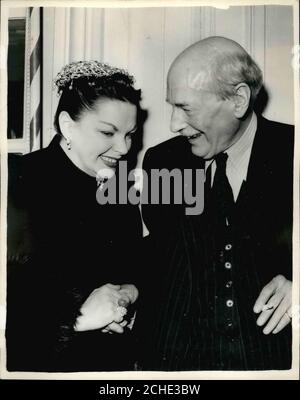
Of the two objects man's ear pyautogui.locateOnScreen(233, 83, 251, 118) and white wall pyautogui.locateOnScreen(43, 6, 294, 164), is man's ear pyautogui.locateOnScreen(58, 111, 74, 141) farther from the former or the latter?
man's ear pyautogui.locateOnScreen(233, 83, 251, 118)

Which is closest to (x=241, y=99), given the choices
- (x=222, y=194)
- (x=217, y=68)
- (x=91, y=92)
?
(x=217, y=68)

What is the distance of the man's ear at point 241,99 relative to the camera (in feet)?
3.14

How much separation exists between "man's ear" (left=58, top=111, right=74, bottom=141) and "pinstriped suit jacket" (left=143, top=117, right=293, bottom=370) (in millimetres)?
157

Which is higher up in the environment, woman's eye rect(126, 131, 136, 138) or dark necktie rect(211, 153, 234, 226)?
woman's eye rect(126, 131, 136, 138)

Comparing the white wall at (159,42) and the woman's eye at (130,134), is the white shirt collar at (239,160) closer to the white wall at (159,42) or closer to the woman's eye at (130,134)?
the white wall at (159,42)

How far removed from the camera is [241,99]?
960 mm

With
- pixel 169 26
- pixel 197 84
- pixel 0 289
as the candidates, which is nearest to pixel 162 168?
pixel 197 84

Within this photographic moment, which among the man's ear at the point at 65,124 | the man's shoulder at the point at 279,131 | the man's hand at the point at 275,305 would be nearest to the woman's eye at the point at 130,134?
the man's ear at the point at 65,124

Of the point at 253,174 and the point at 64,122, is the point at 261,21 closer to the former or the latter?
the point at 253,174

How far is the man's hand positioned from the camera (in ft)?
3.19

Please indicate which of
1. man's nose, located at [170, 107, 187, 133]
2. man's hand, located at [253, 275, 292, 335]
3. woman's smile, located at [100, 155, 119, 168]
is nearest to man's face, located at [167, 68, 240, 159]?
man's nose, located at [170, 107, 187, 133]

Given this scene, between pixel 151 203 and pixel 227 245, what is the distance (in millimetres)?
169
